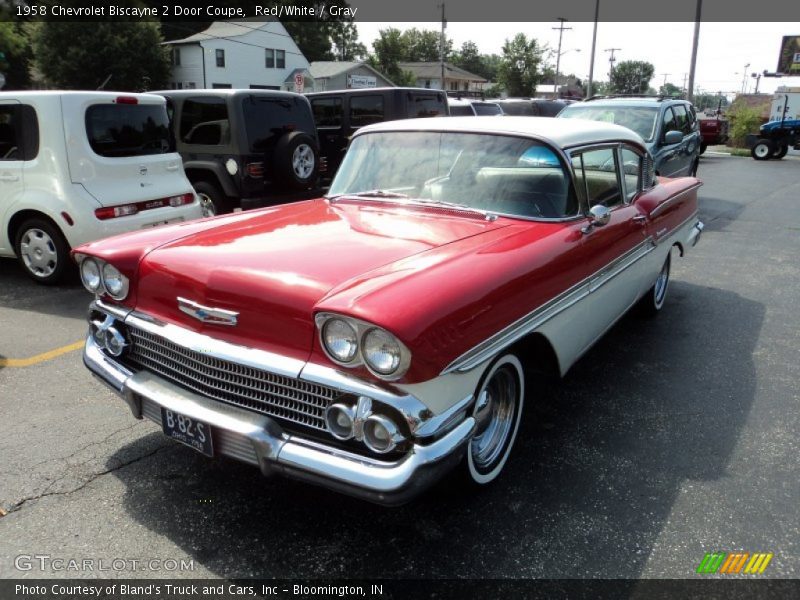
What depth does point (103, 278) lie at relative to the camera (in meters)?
2.95

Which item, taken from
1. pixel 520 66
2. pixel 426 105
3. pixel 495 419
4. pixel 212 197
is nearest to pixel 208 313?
pixel 495 419

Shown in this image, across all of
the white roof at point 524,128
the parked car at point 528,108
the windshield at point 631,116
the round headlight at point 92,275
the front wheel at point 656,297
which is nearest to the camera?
the round headlight at point 92,275

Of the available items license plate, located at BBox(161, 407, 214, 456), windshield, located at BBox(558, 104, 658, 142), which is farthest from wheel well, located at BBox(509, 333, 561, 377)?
windshield, located at BBox(558, 104, 658, 142)

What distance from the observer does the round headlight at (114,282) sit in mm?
2877

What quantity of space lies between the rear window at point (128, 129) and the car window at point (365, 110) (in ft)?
16.3

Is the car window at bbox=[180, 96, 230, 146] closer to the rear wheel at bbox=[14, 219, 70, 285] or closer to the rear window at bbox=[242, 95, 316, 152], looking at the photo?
the rear window at bbox=[242, 95, 316, 152]

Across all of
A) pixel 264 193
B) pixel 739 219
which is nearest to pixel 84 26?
pixel 264 193

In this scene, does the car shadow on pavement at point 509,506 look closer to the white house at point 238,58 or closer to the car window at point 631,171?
the car window at point 631,171

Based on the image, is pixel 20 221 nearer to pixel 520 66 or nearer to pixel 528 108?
pixel 528 108

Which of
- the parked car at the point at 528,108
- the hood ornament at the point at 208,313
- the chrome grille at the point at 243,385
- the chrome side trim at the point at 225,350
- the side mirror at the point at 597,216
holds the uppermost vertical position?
the parked car at the point at 528,108

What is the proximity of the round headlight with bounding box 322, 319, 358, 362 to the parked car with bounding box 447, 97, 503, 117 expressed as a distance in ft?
47.6

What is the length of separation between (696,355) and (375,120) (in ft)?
25.8

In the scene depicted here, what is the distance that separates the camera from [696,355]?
459 cm

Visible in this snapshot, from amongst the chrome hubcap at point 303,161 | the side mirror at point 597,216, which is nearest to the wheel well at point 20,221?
the chrome hubcap at point 303,161
